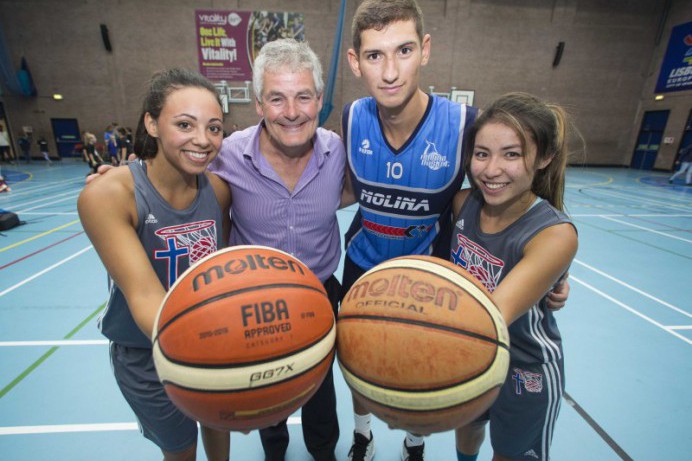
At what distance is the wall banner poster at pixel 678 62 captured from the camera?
52.9 feet

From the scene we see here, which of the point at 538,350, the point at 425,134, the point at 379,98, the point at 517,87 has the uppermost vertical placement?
the point at 517,87

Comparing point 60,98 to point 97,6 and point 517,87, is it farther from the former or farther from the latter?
point 517,87

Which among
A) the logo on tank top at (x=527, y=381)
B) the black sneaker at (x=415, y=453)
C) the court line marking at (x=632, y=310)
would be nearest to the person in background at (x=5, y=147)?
the black sneaker at (x=415, y=453)

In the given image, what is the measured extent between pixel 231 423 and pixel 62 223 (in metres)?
8.13

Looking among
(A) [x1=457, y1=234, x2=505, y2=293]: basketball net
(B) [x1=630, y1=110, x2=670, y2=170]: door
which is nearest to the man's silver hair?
(A) [x1=457, y1=234, x2=505, y2=293]: basketball net

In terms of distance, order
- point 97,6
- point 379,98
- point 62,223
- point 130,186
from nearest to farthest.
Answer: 1. point 130,186
2. point 379,98
3. point 62,223
4. point 97,6

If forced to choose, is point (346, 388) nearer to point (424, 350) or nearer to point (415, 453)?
point (415, 453)

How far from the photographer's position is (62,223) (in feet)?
22.9

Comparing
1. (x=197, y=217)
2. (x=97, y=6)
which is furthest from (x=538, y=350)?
(x=97, y=6)

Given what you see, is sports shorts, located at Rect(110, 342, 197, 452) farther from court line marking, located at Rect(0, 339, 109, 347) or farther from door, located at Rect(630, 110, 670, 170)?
door, located at Rect(630, 110, 670, 170)

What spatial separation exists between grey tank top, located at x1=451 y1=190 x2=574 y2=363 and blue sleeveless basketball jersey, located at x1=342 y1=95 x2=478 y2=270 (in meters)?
0.38

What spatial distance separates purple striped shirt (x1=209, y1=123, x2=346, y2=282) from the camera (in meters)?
1.83

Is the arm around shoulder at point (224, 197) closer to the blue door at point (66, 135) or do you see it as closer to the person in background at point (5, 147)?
the blue door at point (66, 135)

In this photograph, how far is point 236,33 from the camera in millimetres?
15859
